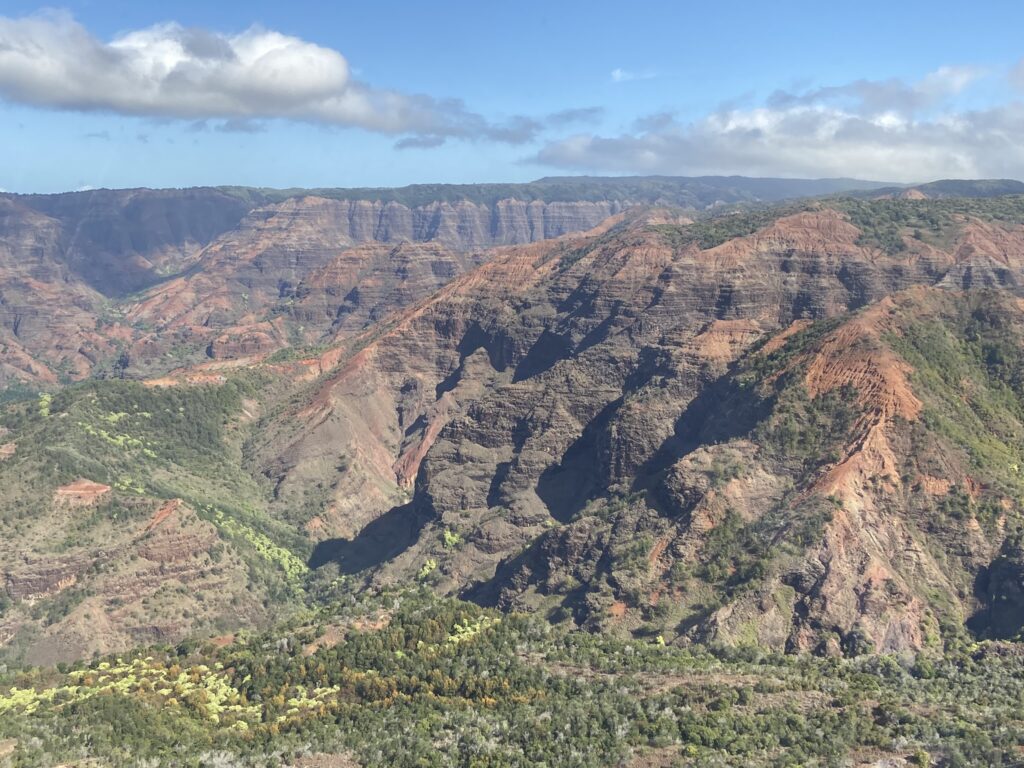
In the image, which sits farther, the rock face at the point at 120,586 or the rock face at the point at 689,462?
the rock face at the point at 120,586

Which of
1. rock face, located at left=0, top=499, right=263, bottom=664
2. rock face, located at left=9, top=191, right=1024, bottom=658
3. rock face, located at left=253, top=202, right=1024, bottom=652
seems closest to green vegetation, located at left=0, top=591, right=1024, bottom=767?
rock face, located at left=253, top=202, right=1024, bottom=652

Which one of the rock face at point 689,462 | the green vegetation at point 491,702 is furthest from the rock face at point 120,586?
the green vegetation at point 491,702

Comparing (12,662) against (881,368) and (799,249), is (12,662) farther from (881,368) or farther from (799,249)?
(799,249)

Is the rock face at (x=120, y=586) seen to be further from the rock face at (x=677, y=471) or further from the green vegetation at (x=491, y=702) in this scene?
the green vegetation at (x=491, y=702)

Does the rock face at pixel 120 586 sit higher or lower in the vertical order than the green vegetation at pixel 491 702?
lower

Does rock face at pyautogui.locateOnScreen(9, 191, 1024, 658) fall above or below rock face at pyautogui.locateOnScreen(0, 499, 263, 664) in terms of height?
above

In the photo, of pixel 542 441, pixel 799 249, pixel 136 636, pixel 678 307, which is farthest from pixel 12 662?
A: pixel 799 249

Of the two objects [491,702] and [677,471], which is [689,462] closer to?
[677,471]

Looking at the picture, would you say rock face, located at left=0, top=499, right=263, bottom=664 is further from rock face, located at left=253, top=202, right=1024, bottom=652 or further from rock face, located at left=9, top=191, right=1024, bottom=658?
rock face, located at left=253, top=202, right=1024, bottom=652

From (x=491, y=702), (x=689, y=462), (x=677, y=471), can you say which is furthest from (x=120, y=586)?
(x=689, y=462)
